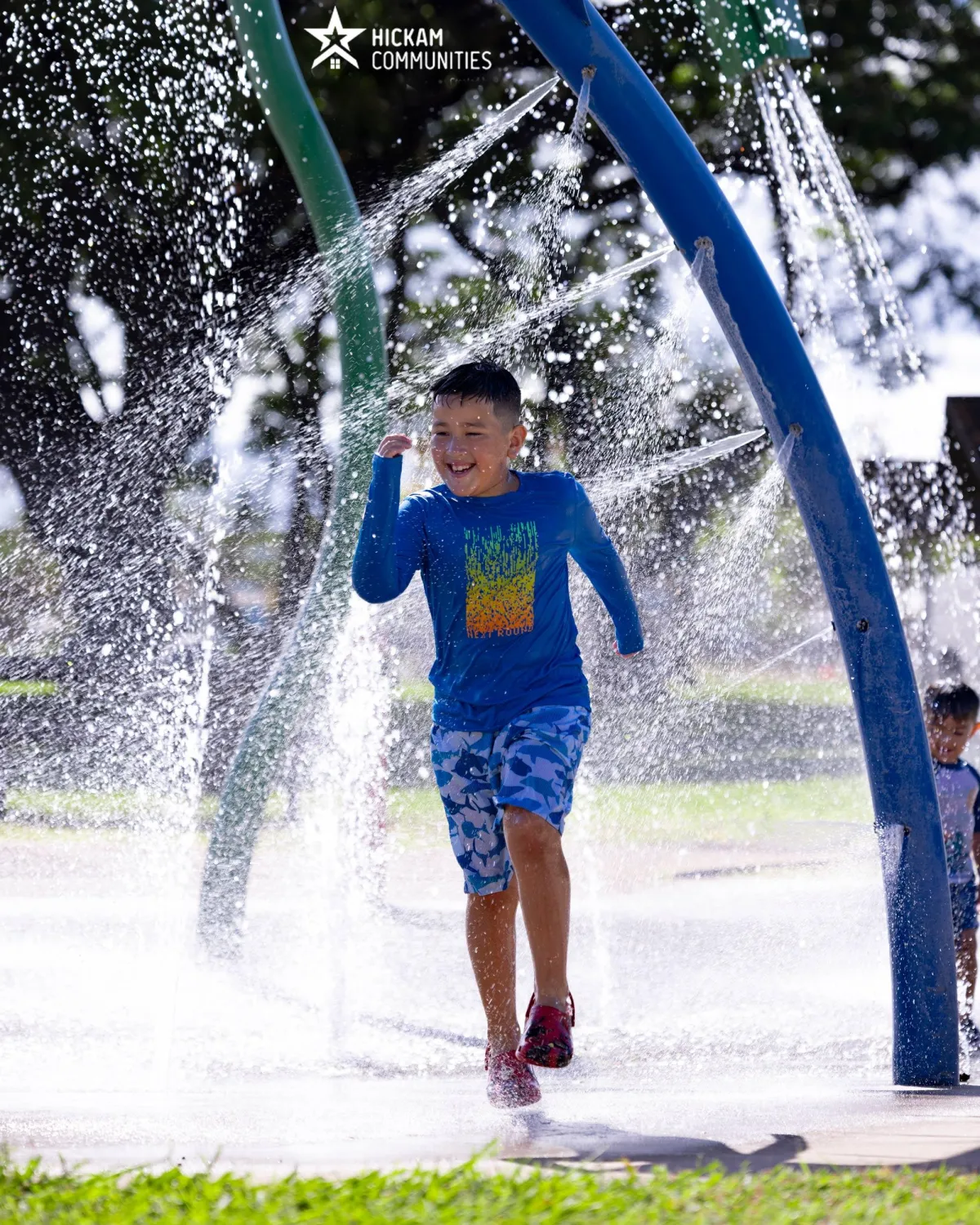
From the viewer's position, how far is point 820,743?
1495 cm

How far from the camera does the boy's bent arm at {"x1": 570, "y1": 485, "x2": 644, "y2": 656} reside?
10.2ft

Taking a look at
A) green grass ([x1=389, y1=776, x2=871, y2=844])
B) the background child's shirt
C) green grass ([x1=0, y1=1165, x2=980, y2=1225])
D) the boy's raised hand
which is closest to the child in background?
the background child's shirt

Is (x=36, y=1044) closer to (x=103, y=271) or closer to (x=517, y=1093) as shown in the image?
(x=517, y=1093)

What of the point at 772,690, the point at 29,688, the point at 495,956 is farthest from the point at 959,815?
the point at 772,690

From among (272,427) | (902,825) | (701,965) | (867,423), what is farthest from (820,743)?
(902,825)

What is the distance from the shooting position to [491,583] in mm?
3002

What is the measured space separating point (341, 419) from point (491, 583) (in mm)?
Answer: 2735

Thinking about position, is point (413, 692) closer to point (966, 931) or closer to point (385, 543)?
point (966, 931)

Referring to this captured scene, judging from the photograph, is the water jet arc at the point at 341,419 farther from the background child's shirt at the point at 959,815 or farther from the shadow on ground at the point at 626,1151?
the shadow on ground at the point at 626,1151

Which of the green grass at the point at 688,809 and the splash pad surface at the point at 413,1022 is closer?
the splash pad surface at the point at 413,1022

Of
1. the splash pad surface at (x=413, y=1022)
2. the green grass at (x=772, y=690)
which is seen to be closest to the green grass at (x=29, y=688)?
the splash pad surface at (x=413, y=1022)

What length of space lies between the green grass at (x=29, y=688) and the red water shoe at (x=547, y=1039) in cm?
889

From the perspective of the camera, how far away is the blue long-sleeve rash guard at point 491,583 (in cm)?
296

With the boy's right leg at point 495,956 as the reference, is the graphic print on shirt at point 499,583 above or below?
above
